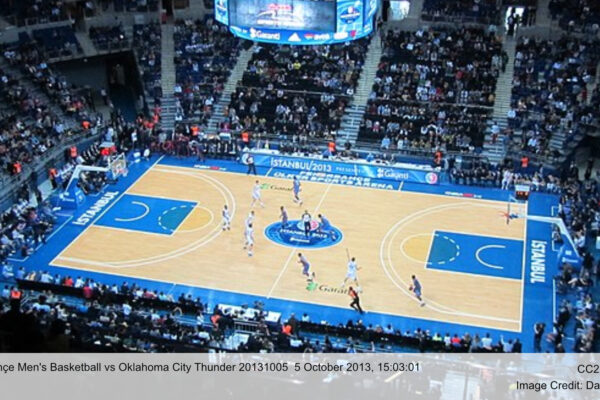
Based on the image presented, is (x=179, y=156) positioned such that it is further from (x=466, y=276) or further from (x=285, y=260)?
(x=466, y=276)

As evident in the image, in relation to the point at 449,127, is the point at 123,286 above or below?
below

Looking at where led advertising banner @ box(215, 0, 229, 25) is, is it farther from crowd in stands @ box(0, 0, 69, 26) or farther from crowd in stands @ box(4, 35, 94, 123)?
crowd in stands @ box(0, 0, 69, 26)

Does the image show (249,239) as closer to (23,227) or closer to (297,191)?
(297,191)

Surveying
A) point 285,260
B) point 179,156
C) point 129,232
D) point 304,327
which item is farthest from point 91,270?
point 179,156

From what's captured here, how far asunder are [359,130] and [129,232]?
50.0 ft

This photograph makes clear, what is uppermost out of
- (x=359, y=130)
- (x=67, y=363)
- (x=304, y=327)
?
(x=67, y=363)

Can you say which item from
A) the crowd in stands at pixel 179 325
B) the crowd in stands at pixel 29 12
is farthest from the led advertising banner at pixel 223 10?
the crowd in stands at pixel 29 12

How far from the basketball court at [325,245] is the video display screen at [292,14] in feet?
27.4

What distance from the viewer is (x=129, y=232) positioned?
35594 millimetres

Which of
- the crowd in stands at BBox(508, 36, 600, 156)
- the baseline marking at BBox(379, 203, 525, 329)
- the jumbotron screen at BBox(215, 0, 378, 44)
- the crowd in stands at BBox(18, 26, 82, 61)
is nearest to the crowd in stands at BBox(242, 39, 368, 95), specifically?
the crowd in stands at BBox(508, 36, 600, 156)

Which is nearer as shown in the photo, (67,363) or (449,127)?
(67,363)

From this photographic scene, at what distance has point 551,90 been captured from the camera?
146ft

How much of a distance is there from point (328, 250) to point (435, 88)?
16.3 m

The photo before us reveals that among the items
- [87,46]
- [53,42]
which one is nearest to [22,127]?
[53,42]
